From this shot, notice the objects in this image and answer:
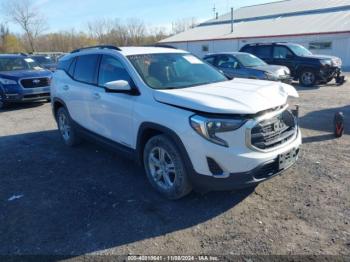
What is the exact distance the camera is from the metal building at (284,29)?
84.3ft

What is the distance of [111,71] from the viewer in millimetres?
4742

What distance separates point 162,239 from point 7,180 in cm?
291

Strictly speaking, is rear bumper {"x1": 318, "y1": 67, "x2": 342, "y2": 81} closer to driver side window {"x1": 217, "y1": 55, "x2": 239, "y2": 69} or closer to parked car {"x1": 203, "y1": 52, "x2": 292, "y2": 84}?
parked car {"x1": 203, "y1": 52, "x2": 292, "y2": 84}

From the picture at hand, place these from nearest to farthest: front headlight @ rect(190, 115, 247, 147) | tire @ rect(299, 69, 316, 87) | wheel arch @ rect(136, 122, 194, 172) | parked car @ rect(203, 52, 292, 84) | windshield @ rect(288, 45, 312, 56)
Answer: front headlight @ rect(190, 115, 247, 147), wheel arch @ rect(136, 122, 194, 172), parked car @ rect(203, 52, 292, 84), tire @ rect(299, 69, 316, 87), windshield @ rect(288, 45, 312, 56)

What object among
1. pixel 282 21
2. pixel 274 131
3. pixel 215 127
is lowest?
pixel 274 131

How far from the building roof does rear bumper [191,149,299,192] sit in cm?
2561

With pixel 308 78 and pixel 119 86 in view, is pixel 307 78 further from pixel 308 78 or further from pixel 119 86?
pixel 119 86

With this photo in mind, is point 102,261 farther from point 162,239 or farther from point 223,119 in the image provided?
point 223,119

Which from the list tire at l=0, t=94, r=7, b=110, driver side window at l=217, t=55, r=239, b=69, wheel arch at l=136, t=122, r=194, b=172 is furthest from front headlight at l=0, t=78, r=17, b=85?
wheel arch at l=136, t=122, r=194, b=172

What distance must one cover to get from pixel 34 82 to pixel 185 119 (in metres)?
9.14

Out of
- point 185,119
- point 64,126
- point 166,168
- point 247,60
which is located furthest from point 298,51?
point 185,119

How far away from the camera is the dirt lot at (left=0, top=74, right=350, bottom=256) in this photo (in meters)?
3.13

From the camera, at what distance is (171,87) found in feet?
13.5

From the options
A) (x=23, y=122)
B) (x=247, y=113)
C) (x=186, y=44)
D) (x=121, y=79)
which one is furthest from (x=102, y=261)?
(x=186, y=44)
